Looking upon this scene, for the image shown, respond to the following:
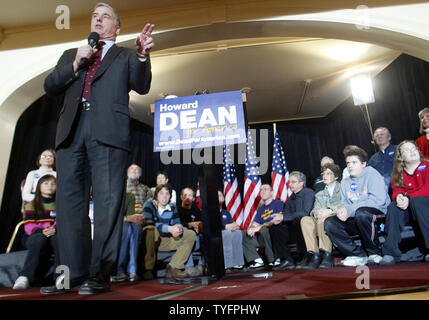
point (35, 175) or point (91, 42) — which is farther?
point (35, 175)

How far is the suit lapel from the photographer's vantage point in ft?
4.71

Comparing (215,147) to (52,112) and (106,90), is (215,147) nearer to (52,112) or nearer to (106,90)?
(106,90)

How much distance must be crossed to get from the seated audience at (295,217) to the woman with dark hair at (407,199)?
747mm

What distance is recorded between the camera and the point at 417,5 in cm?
290

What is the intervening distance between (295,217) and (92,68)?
7.88ft

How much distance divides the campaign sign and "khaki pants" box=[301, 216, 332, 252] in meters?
1.65

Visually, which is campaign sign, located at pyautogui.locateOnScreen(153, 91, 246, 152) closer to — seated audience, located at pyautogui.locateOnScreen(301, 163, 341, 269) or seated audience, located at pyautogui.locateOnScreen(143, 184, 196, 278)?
seated audience, located at pyautogui.locateOnScreen(143, 184, 196, 278)

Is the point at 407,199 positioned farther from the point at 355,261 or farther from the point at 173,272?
the point at 173,272

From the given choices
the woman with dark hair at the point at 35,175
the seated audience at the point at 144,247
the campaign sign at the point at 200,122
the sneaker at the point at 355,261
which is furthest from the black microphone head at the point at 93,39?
the sneaker at the point at 355,261

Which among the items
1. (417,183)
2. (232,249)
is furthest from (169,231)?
(417,183)

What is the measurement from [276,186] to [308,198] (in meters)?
2.06

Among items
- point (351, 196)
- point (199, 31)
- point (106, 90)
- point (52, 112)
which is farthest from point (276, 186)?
point (106, 90)

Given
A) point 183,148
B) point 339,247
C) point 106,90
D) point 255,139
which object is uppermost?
point 255,139

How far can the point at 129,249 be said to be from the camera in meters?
2.84
